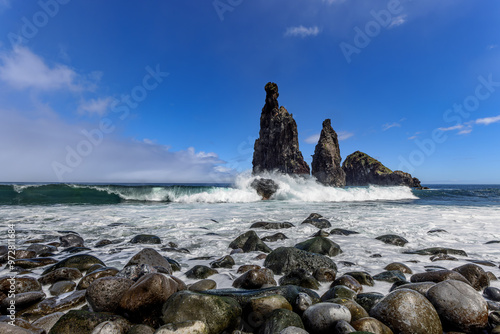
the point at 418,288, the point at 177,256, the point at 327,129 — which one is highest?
the point at 327,129

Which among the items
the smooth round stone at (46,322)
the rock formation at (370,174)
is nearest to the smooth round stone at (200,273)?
the smooth round stone at (46,322)

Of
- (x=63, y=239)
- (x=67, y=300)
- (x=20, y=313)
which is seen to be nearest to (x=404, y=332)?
(x=67, y=300)

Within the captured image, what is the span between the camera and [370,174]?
94.6 m

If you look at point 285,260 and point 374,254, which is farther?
point 374,254

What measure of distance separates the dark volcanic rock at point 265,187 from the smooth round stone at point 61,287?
21.1 metres

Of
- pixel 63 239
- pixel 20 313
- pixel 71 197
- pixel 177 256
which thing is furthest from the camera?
pixel 71 197

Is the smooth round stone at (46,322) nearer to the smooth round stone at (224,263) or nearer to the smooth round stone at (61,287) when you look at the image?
the smooth round stone at (61,287)

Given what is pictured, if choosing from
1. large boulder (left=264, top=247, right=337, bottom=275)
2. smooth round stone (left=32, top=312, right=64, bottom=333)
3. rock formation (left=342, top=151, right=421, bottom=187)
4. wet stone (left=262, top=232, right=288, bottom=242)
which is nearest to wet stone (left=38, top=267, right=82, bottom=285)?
smooth round stone (left=32, top=312, right=64, bottom=333)

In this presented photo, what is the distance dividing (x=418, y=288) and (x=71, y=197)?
25278mm

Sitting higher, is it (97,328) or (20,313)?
(97,328)

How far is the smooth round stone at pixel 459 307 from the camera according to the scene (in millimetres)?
2318

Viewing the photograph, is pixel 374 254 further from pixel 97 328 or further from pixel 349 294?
pixel 97 328

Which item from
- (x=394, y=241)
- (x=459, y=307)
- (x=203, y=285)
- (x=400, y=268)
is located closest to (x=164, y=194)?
(x=394, y=241)

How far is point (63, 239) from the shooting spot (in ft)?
21.4
